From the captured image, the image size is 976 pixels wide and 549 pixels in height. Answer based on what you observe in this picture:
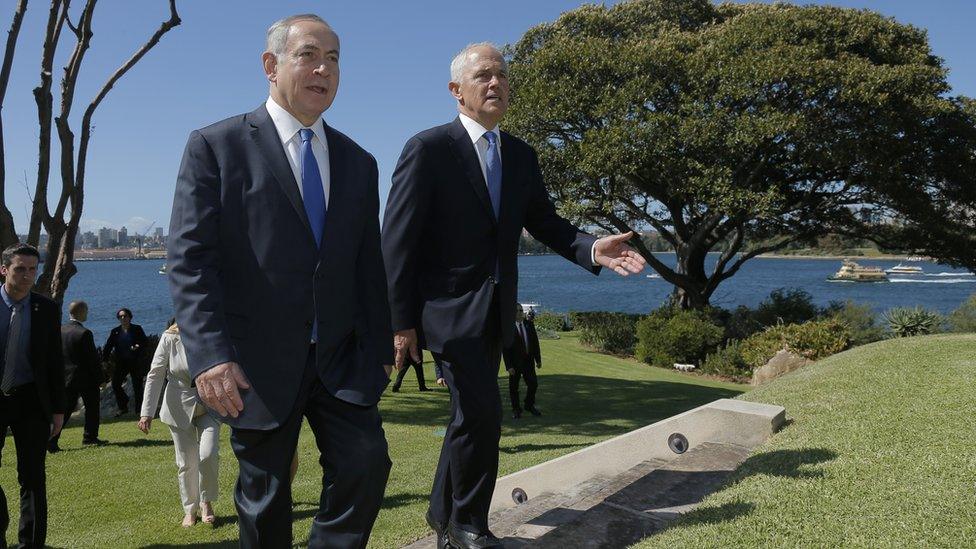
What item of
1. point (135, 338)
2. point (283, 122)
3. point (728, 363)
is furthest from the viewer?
point (728, 363)

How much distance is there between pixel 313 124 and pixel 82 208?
1338 centimetres

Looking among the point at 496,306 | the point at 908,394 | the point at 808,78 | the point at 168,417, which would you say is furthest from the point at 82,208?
the point at 808,78

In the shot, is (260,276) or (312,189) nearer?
(260,276)

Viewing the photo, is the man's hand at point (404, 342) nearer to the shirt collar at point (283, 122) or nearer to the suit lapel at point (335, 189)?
the suit lapel at point (335, 189)

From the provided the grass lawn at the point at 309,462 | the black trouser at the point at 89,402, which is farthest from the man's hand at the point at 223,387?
the black trouser at the point at 89,402

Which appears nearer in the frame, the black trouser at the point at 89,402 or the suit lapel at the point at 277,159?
the suit lapel at the point at 277,159

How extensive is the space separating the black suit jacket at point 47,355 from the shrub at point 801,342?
17.1 meters

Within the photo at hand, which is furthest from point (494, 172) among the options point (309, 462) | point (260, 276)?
point (309, 462)

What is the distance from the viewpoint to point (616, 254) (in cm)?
374

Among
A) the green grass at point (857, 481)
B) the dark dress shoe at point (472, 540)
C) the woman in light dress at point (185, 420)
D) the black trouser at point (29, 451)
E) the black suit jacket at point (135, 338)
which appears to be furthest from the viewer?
the black suit jacket at point (135, 338)

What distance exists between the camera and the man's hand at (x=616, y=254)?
3590 millimetres

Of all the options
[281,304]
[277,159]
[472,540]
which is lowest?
[472,540]

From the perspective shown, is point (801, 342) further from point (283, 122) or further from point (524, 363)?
point (283, 122)

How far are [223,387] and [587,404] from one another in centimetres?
1314
